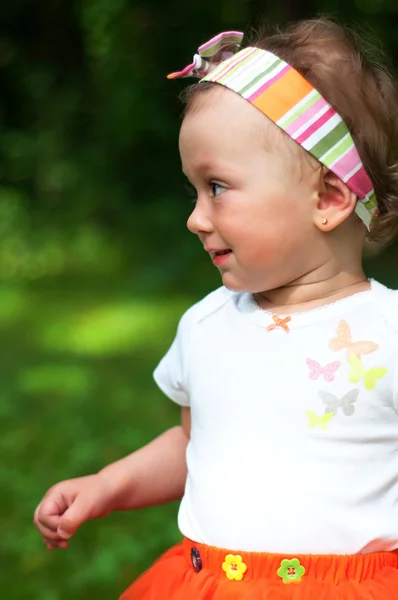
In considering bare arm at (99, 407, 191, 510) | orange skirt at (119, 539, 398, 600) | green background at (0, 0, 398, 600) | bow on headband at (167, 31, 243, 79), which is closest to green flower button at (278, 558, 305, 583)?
orange skirt at (119, 539, 398, 600)

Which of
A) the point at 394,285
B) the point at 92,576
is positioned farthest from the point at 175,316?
the point at 92,576

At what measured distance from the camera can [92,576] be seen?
10.5ft

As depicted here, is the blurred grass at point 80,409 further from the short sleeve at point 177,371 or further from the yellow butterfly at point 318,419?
the yellow butterfly at point 318,419

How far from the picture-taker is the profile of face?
1929mm

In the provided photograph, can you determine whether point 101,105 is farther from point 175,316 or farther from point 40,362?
point 40,362

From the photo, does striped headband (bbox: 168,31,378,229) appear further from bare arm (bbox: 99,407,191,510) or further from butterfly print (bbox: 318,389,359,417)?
bare arm (bbox: 99,407,191,510)

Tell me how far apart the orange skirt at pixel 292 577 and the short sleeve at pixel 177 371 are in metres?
0.40

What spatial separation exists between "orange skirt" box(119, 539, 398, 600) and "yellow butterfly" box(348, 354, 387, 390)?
0.32 metres

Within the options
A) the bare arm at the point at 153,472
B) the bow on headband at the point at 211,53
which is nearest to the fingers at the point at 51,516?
the bare arm at the point at 153,472

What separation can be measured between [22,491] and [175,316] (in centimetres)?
262

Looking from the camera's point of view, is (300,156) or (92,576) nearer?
(300,156)

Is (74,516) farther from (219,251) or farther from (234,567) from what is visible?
(219,251)

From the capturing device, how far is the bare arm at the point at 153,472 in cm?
227

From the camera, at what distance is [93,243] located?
→ 806 centimetres
